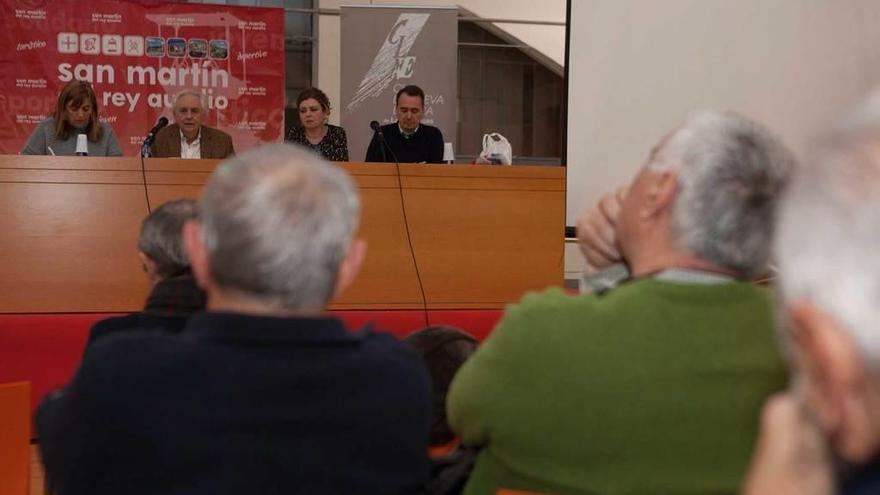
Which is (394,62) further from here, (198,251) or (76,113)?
(198,251)

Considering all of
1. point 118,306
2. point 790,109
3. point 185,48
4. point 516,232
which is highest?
point 185,48

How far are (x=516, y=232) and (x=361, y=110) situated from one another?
2849 mm

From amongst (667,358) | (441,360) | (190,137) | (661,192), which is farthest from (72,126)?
(667,358)

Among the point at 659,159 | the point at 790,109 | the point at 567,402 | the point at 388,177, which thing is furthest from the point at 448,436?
the point at 790,109

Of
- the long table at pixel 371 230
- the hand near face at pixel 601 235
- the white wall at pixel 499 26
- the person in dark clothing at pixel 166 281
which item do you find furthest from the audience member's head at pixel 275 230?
the white wall at pixel 499 26

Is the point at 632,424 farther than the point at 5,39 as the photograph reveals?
No

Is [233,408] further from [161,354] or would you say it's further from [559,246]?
[559,246]

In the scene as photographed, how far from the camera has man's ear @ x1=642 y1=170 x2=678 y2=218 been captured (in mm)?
1446

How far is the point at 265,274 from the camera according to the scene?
1.25 meters

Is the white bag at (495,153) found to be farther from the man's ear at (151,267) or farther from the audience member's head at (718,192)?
the audience member's head at (718,192)

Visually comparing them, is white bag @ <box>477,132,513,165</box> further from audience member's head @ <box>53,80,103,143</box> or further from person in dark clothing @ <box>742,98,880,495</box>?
person in dark clothing @ <box>742,98,880,495</box>

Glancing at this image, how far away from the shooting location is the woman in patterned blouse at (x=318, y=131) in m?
5.64

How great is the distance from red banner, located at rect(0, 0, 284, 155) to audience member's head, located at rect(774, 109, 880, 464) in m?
6.73

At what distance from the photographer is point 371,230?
4.47 metres
